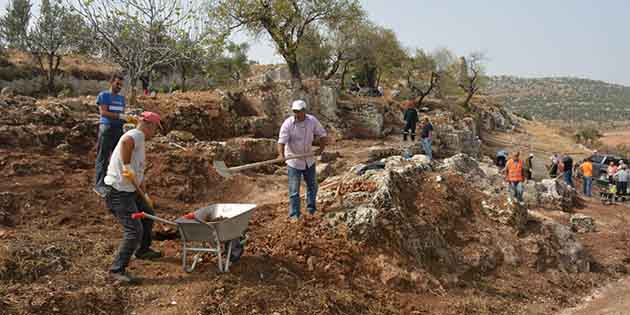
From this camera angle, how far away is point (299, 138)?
618 cm

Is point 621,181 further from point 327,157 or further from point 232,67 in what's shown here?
point 232,67

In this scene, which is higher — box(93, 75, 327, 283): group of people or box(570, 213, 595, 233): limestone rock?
box(93, 75, 327, 283): group of people

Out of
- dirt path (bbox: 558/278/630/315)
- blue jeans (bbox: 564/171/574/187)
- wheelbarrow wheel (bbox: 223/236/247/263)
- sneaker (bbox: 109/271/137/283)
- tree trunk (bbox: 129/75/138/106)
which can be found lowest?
dirt path (bbox: 558/278/630/315)

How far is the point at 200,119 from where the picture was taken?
572 inches

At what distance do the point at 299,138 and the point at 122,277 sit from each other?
2.74m

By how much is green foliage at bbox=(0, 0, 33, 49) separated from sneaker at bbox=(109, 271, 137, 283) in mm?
29149

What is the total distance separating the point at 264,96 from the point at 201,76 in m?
17.8

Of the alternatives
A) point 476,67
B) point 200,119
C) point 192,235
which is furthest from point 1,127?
point 476,67

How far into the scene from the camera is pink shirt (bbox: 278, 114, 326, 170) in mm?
6184

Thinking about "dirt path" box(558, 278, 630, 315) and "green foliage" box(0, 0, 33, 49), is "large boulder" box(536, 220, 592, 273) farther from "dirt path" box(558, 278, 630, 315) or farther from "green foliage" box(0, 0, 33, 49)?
"green foliage" box(0, 0, 33, 49)

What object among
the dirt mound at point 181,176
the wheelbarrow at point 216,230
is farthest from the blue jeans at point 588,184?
the wheelbarrow at point 216,230

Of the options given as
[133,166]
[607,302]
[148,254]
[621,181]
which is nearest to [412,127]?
[621,181]

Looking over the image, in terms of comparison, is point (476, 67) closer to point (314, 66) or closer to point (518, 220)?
point (314, 66)

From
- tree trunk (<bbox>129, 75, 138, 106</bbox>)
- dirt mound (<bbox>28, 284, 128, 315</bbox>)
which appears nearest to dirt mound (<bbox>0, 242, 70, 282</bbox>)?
dirt mound (<bbox>28, 284, 128, 315</bbox>)
